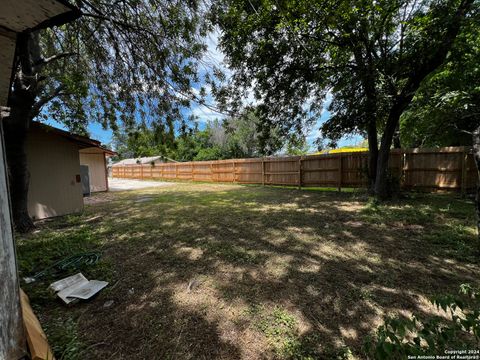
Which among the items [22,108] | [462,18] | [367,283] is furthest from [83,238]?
[462,18]

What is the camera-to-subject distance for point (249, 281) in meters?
2.58

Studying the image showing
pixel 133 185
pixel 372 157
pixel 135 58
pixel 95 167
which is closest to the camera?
pixel 135 58

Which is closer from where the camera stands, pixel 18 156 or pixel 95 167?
pixel 18 156

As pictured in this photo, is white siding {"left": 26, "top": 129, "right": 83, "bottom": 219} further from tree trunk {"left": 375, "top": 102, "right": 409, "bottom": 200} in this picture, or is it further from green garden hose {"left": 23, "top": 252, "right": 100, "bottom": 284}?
tree trunk {"left": 375, "top": 102, "right": 409, "bottom": 200}

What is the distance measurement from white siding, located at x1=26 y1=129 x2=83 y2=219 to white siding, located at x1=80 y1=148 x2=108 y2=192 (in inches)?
260

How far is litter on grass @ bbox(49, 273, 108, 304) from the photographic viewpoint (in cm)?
225

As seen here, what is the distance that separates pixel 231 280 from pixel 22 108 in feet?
18.0

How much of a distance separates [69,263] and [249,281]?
2.57 m

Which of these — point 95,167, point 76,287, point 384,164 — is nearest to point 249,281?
point 76,287

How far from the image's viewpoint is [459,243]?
3.38 metres

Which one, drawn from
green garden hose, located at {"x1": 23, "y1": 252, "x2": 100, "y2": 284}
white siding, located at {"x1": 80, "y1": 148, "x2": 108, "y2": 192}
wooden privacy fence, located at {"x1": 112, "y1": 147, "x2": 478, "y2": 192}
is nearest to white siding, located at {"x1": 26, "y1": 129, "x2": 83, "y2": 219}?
green garden hose, located at {"x1": 23, "y1": 252, "x2": 100, "y2": 284}

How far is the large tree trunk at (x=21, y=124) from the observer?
409cm

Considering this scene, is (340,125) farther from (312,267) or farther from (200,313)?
(200,313)

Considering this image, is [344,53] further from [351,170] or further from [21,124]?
[21,124]
